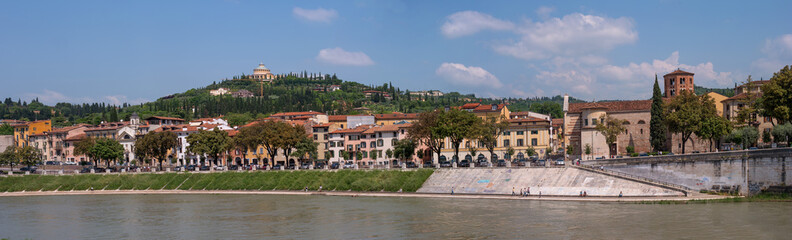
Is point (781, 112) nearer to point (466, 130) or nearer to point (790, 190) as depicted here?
point (790, 190)

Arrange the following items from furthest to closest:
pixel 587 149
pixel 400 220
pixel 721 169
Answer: pixel 587 149
pixel 721 169
pixel 400 220

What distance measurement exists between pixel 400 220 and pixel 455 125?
28592 mm

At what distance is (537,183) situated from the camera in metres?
63.5

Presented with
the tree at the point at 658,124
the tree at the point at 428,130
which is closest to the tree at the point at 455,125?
the tree at the point at 428,130

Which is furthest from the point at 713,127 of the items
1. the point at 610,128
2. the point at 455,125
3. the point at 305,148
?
the point at 305,148

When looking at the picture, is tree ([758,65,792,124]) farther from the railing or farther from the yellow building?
the yellow building

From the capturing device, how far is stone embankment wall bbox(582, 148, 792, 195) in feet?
180

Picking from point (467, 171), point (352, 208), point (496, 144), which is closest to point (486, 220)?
point (352, 208)

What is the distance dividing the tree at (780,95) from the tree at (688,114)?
7272 mm

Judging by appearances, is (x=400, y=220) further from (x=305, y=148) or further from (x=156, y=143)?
(x=156, y=143)

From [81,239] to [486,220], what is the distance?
2853cm

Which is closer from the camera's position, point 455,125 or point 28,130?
point 455,125

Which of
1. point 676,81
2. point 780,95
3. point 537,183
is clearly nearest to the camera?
point 780,95

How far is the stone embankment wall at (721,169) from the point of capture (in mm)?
54969
